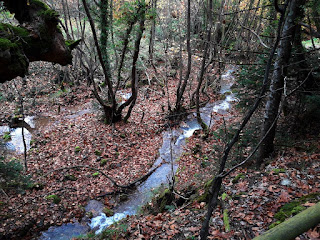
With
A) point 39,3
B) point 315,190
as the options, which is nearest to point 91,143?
point 39,3

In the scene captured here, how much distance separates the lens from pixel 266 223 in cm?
393

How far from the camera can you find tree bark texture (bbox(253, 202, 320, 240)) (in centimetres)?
218

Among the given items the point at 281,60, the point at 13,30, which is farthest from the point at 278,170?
the point at 13,30

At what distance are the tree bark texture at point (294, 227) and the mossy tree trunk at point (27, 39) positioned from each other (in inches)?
242

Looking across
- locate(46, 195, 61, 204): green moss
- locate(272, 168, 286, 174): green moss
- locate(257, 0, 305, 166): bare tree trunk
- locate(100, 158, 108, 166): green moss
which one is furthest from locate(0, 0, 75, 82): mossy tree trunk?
locate(272, 168, 286, 174): green moss

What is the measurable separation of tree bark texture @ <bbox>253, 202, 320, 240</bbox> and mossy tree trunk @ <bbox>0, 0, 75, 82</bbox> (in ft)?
20.1

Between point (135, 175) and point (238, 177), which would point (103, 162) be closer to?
point (135, 175)

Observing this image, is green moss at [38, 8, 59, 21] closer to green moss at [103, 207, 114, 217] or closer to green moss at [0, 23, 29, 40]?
green moss at [0, 23, 29, 40]

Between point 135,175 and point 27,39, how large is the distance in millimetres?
6374

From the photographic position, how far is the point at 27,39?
605 centimetres

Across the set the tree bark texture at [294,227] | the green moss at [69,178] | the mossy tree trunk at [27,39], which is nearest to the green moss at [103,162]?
the green moss at [69,178]

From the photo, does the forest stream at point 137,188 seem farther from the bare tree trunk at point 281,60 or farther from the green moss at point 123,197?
the bare tree trunk at point 281,60

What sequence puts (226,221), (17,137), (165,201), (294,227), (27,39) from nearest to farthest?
(294,227) < (226,221) < (27,39) < (165,201) < (17,137)

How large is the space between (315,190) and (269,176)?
1135 millimetres
